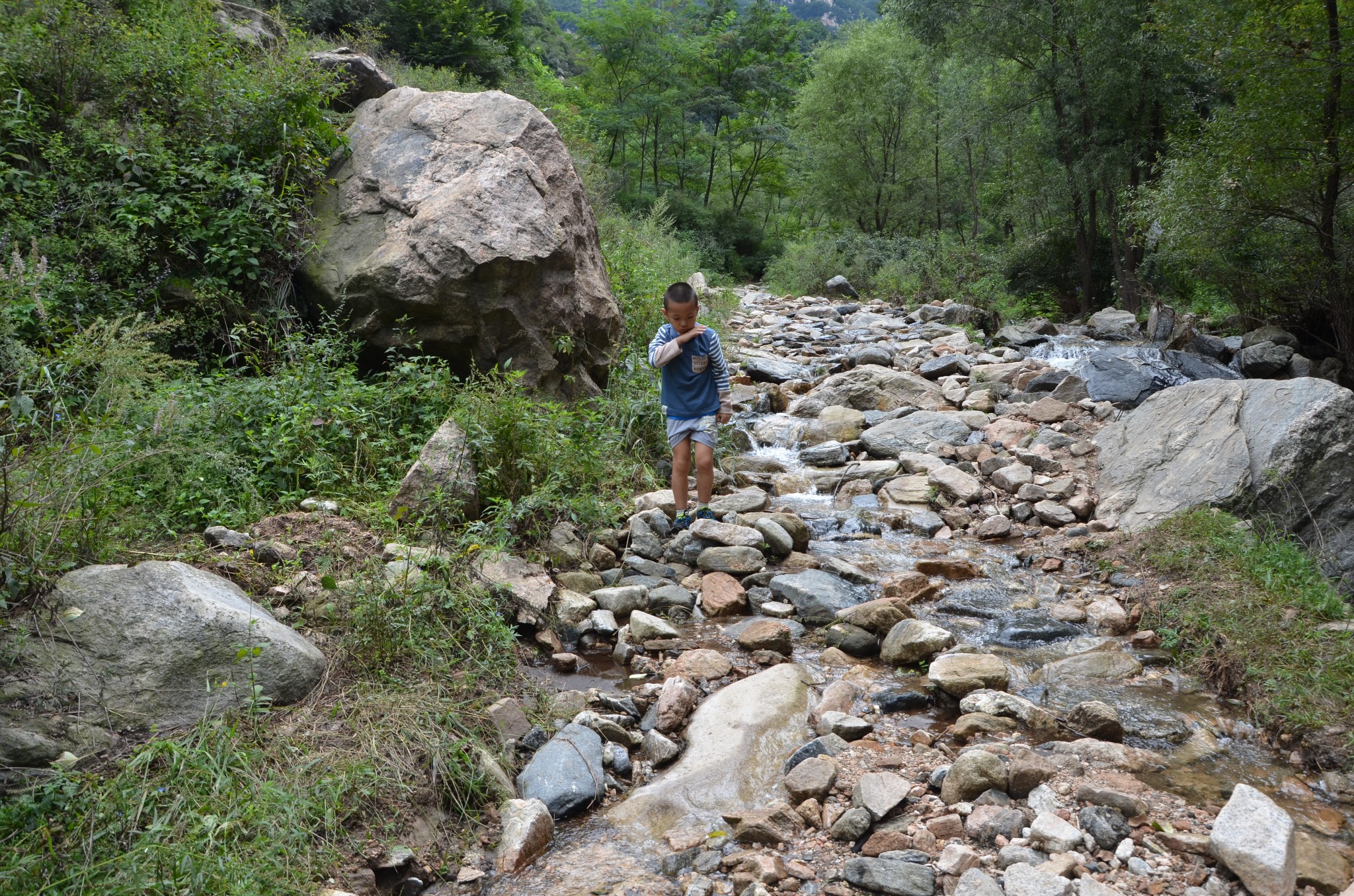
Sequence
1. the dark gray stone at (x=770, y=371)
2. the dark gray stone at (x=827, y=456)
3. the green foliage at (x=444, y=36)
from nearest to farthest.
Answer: the dark gray stone at (x=827, y=456) < the dark gray stone at (x=770, y=371) < the green foliage at (x=444, y=36)

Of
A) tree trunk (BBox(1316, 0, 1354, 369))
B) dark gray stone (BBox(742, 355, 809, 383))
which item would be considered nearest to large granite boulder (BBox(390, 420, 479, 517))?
dark gray stone (BBox(742, 355, 809, 383))

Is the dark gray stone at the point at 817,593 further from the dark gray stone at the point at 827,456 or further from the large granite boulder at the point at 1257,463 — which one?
the dark gray stone at the point at 827,456

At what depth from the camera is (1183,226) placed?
1034cm

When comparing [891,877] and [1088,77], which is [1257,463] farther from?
[1088,77]

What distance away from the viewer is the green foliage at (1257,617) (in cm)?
367

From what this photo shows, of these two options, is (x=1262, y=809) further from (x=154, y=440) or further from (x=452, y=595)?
(x=154, y=440)

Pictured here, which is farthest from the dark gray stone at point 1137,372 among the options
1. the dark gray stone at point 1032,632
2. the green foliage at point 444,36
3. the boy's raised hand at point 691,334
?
the green foliage at point 444,36

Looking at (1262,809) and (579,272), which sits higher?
(579,272)

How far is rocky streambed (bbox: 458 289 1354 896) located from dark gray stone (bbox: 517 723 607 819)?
0.01m

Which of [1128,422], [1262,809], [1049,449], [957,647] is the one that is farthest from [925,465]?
[1262,809]

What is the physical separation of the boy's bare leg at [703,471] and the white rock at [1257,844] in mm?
3648

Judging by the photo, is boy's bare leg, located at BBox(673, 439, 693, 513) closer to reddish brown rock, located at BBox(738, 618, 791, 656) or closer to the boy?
the boy

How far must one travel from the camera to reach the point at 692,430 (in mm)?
5750

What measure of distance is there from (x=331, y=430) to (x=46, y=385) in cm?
166
